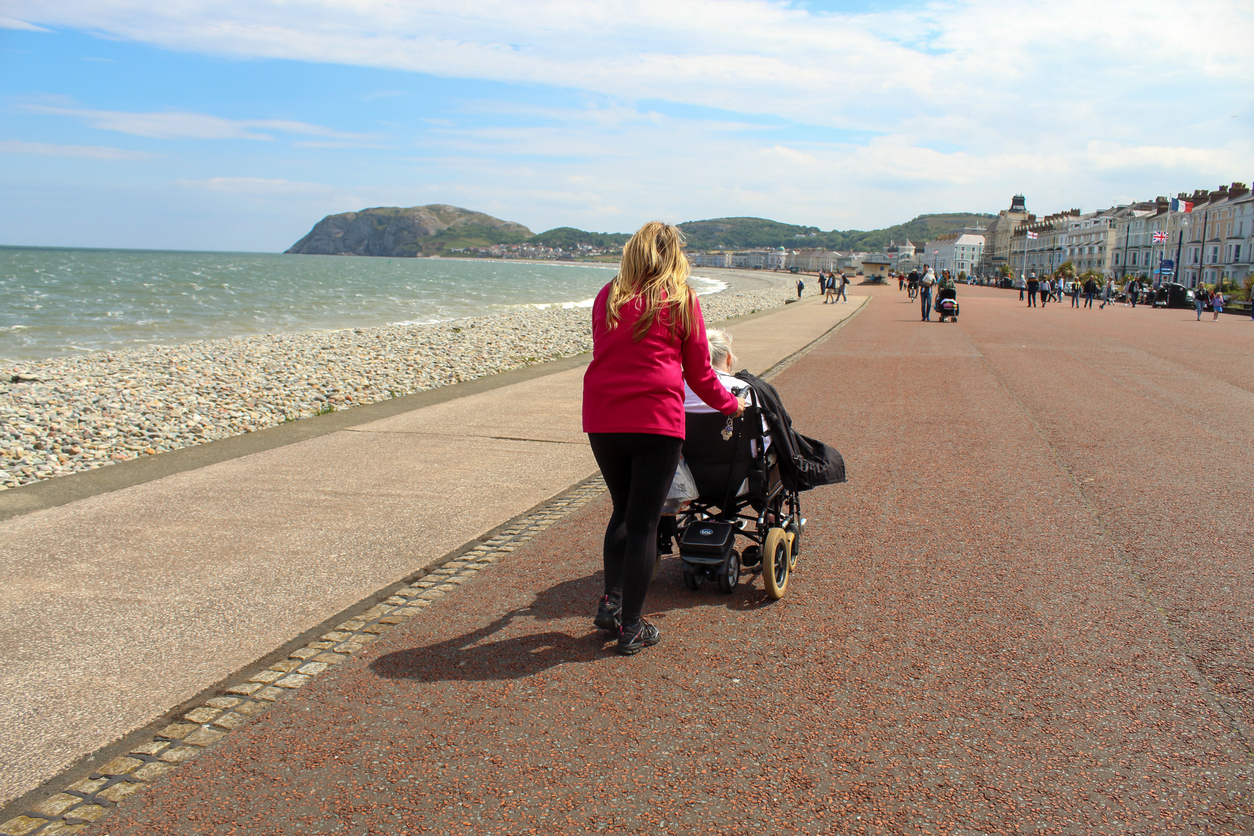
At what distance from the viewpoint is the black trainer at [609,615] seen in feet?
12.3

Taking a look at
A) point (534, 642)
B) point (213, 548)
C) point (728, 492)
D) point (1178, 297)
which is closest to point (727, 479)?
point (728, 492)

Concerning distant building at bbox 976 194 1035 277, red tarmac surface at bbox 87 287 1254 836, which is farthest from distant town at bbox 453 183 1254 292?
red tarmac surface at bbox 87 287 1254 836

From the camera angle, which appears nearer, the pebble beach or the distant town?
the pebble beach

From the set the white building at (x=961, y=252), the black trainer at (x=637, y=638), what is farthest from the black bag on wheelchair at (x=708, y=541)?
the white building at (x=961, y=252)

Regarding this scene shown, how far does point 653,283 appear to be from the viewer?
3432 mm

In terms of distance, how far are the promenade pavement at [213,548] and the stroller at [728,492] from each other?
148cm

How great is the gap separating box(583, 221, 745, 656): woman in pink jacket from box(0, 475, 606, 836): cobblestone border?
1.16 metres

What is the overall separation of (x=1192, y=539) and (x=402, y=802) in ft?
15.1

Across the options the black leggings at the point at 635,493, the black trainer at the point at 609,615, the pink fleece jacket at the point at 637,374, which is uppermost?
the pink fleece jacket at the point at 637,374

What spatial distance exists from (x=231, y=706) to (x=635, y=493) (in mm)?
1646

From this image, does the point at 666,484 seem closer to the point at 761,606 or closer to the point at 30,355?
the point at 761,606

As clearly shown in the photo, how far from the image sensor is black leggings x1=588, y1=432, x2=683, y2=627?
3488mm

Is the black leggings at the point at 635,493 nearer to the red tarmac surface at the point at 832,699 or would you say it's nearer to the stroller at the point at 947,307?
the red tarmac surface at the point at 832,699

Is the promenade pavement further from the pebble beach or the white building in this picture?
the white building
